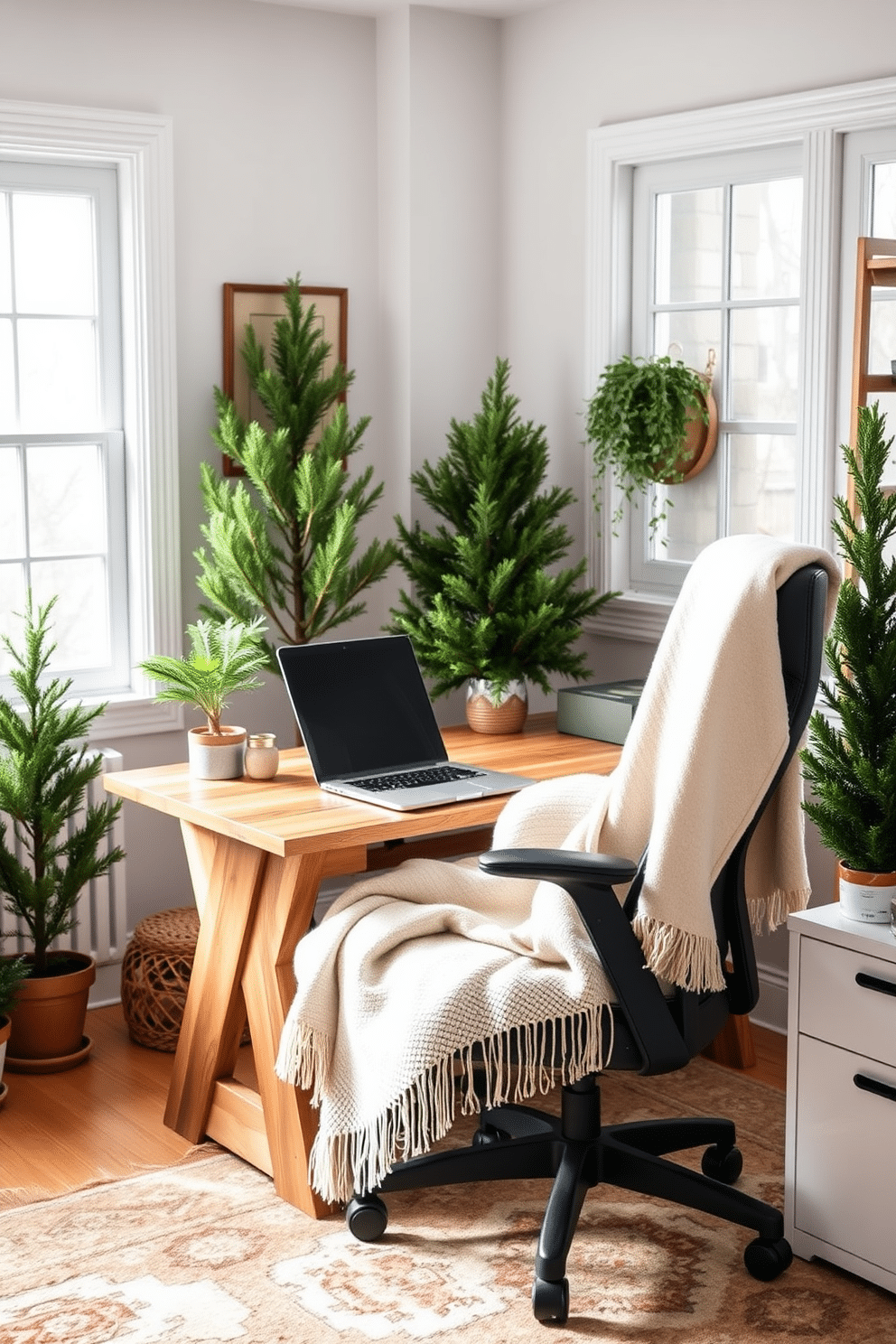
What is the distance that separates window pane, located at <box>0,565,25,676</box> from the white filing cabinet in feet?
6.78

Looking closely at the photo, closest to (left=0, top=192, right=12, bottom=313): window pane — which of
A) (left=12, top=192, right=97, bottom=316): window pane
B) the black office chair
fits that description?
(left=12, top=192, right=97, bottom=316): window pane

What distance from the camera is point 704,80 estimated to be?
11.9 ft

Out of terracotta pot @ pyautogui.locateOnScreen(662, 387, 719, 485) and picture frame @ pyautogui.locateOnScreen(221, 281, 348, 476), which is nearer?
terracotta pot @ pyautogui.locateOnScreen(662, 387, 719, 485)

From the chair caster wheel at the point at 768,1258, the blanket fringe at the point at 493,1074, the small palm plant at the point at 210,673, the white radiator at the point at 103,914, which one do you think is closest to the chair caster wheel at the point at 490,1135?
the blanket fringe at the point at 493,1074

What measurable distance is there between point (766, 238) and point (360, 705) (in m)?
1.49

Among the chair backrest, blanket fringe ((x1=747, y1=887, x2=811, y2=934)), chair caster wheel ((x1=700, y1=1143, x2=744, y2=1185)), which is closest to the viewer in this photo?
the chair backrest

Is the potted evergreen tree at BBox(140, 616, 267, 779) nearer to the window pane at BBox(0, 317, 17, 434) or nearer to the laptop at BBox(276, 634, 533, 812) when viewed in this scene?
the laptop at BBox(276, 634, 533, 812)

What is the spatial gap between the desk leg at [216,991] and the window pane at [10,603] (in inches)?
41.0

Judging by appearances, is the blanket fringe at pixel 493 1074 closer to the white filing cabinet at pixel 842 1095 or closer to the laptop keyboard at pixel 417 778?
the white filing cabinet at pixel 842 1095

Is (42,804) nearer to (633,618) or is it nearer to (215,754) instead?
(215,754)

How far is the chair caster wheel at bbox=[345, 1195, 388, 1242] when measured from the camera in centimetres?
269

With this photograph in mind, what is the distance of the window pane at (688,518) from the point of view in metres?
3.90

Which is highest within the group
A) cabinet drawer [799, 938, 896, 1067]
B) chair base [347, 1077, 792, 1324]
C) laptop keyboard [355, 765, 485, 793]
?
laptop keyboard [355, 765, 485, 793]

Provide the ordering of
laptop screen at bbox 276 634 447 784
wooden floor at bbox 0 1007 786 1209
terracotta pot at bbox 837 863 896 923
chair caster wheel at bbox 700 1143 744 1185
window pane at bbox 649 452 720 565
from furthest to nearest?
window pane at bbox 649 452 720 565 → laptop screen at bbox 276 634 447 784 → wooden floor at bbox 0 1007 786 1209 → chair caster wheel at bbox 700 1143 744 1185 → terracotta pot at bbox 837 863 896 923
